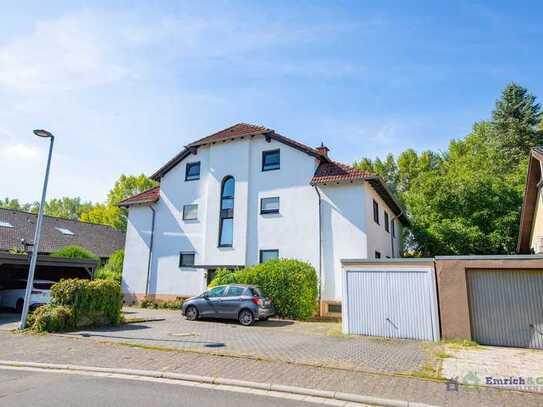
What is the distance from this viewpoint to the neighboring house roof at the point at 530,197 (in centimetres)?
1482

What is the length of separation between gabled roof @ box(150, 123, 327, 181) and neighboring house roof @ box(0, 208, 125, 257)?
→ 11.7m

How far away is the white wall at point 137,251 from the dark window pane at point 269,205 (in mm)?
8143

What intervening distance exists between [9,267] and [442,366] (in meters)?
23.1

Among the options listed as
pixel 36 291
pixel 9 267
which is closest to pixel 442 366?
pixel 36 291

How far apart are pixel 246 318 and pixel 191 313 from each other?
275cm

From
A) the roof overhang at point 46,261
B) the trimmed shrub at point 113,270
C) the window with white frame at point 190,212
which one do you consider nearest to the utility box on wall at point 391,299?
the window with white frame at point 190,212

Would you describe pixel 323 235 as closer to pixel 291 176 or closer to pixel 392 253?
pixel 291 176

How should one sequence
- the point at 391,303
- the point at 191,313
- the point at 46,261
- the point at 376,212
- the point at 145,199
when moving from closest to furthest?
the point at 391,303
the point at 191,313
the point at 46,261
the point at 376,212
the point at 145,199

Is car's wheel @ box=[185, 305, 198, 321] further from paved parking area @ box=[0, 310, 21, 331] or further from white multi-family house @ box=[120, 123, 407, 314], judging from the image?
paved parking area @ box=[0, 310, 21, 331]

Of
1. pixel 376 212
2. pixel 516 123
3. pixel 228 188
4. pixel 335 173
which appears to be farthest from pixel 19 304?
pixel 516 123

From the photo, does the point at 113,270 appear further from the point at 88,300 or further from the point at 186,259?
the point at 88,300

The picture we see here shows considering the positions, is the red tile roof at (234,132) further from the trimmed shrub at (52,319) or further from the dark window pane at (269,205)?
the trimmed shrub at (52,319)

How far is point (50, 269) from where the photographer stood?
2186 centimetres

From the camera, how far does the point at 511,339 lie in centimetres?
1002
